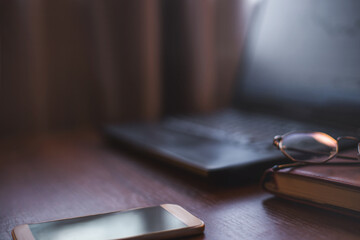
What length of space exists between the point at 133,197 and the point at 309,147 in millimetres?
229

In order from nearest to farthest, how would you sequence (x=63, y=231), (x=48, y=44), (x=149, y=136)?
(x=63, y=231), (x=149, y=136), (x=48, y=44)

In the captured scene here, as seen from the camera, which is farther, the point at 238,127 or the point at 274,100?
the point at 274,100

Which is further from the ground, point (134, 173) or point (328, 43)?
point (328, 43)

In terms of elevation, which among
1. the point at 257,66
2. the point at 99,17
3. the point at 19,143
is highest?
the point at 99,17

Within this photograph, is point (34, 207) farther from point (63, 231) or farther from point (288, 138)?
point (288, 138)

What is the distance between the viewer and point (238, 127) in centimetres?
75

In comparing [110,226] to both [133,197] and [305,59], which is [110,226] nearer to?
[133,197]

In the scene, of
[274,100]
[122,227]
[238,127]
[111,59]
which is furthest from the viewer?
[111,59]

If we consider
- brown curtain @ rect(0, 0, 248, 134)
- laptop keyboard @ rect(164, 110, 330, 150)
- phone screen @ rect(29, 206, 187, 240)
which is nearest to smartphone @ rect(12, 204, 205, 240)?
phone screen @ rect(29, 206, 187, 240)

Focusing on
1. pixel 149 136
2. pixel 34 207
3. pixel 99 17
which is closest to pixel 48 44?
pixel 99 17

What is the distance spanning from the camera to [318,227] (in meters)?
0.38

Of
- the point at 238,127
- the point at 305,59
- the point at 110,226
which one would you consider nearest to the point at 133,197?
the point at 110,226

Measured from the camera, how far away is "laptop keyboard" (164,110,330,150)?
2.10ft

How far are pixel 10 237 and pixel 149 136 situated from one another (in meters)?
0.37
